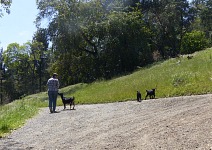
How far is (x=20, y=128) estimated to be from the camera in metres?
12.9

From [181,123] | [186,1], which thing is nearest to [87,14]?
[186,1]

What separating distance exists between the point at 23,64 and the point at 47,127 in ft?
247

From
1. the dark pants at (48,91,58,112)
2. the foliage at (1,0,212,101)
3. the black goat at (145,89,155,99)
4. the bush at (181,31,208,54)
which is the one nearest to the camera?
the dark pants at (48,91,58,112)

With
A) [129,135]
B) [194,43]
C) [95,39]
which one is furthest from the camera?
[194,43]

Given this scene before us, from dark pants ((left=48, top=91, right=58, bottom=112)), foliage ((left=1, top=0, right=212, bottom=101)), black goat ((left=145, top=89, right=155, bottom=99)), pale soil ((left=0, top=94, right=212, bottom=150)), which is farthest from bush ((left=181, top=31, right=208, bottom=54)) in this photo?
pale soil ((left=0, top=94, right=212, bottom=150))

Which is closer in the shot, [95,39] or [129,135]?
[129,135]

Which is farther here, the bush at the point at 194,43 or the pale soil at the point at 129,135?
the bush at the point at 194,43

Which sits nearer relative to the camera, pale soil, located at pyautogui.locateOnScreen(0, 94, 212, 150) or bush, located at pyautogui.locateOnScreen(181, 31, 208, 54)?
pale soil, located at pyautogui.locateOnScreen(0, 94, 212, 150)

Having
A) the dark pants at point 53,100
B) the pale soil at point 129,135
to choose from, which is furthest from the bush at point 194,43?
the pale soil at point 129,135

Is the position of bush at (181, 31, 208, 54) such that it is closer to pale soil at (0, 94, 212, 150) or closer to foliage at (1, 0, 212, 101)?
foliage at (1, 0, 212, 101)

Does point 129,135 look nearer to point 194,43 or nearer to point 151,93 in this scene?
point 151,93

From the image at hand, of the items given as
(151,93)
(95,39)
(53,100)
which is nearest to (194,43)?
(95,39)

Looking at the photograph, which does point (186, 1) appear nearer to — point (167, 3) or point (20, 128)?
point (167, 3)

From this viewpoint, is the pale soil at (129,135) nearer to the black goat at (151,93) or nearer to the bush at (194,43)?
the black goat at (151,93)
